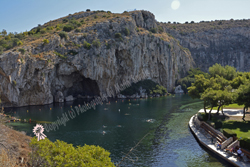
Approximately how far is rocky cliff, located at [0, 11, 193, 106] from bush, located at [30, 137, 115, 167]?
5200 cm

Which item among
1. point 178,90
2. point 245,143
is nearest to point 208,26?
point 178,90

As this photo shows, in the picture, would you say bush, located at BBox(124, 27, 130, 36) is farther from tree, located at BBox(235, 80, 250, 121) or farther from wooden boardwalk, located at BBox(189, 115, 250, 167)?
tree, located at BBox(235, 80, 250, 121)

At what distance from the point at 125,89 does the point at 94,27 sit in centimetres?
3094

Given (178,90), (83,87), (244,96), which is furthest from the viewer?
(178,90)

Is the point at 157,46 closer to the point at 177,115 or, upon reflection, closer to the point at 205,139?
the point at 177,115

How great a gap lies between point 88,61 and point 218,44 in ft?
382

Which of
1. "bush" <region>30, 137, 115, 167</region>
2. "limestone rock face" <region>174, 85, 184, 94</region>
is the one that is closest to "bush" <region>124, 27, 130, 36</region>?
"limestone rock face" <region>174, 85, 184, 94</region>

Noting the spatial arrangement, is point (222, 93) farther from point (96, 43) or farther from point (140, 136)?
point (96, 43)

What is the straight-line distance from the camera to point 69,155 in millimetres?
12359

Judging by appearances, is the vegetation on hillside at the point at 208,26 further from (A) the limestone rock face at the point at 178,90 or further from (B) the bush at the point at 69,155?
(B) the bush at the point at 69,155

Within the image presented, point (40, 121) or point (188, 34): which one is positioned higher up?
point (188, 34)

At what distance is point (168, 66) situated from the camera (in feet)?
376

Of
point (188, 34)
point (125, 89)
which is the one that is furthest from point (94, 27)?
point (188, 34)

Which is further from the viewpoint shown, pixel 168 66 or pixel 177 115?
pixel 168 66
